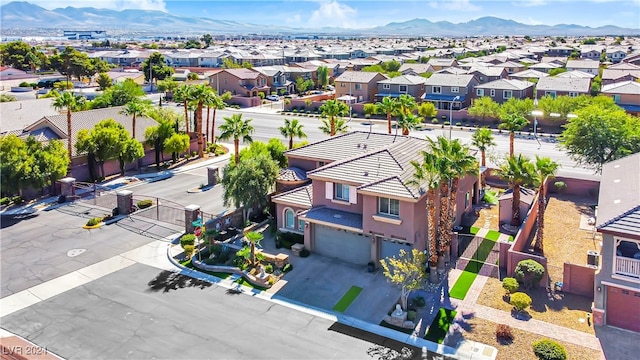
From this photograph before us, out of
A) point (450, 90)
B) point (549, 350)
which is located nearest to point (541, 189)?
point (549, 350)

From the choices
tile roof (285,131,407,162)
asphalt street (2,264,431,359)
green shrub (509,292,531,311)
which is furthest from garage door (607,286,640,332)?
tile roof (285,131,407,162)

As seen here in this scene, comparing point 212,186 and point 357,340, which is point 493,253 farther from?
point 212,186

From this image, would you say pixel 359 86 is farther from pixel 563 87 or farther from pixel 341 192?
pixel 341 192

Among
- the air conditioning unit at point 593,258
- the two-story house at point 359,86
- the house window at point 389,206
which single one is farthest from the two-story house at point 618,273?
the two-story house at point 359,86

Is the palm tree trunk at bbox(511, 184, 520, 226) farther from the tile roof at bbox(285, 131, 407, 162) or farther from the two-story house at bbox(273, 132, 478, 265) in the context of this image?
the tile roof at bbox(285, 131, 407, 162)

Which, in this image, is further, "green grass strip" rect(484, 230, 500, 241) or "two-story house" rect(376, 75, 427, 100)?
"two-story house" rect(376, 75, 427, 100)

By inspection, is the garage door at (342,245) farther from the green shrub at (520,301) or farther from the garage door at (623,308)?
the garage door at (623,308)
